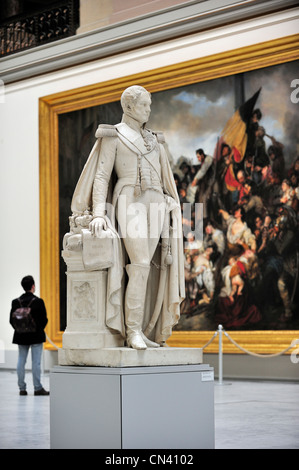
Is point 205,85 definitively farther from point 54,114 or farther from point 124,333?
point 124,333

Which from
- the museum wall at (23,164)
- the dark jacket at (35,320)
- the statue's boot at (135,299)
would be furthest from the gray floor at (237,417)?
the museum wall at (23,164)

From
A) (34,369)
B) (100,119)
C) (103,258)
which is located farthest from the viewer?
(100,119)

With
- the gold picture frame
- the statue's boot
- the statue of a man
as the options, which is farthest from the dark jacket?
the statue's boot

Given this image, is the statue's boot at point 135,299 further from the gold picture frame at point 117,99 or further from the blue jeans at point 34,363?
the gold picture frame at point 117,99

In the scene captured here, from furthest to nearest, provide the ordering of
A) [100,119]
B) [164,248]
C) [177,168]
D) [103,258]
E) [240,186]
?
[100,119] < [177,168] < [240,186] < [164,248] < [103,258]

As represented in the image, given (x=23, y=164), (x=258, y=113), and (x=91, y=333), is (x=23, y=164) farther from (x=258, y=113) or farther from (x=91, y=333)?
(x=91, y=333)

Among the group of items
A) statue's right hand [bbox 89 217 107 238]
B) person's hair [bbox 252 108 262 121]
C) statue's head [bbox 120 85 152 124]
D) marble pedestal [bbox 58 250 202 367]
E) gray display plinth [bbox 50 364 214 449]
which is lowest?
gray display plinth [bbox 50 364 214 449]

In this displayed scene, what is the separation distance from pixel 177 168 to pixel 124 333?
9.82m

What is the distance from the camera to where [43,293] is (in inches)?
735

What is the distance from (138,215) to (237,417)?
11.7 ft

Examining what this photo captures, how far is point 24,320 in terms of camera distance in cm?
1267

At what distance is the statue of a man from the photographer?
7.07 metres

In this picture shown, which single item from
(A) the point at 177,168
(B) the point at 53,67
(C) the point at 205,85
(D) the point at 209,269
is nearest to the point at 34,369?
(D) the point at 209,269

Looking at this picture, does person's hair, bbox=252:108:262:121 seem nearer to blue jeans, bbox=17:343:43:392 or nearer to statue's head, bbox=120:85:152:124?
blue jeans, bbox=17:343:43:392
